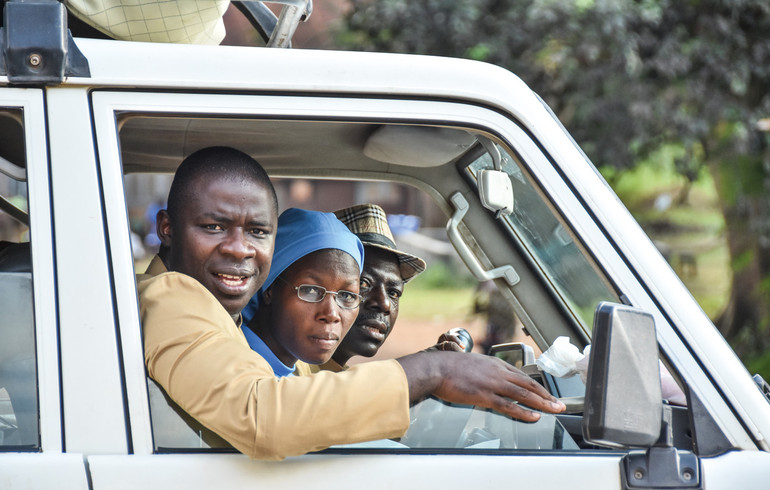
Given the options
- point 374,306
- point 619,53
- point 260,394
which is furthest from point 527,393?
point 619,53

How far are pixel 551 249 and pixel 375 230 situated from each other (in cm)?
62

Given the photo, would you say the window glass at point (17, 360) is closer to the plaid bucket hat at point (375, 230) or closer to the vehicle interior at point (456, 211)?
the vehicle interior at point (456, 211)

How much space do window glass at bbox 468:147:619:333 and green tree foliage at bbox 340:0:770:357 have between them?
14.3 feet

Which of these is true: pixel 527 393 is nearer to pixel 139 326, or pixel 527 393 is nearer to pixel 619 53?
pixel 139 326

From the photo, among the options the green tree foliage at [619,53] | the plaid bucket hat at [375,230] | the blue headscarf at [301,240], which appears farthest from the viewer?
the green tree foliage at [619,53]

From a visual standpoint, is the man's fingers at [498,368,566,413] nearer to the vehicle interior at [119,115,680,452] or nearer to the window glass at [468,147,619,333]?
the vehicle interior at [119,115,680,452]

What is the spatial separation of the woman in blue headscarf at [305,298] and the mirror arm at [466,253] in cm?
66

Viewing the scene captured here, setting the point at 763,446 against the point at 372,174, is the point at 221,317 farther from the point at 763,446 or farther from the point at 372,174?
the point at 372,174

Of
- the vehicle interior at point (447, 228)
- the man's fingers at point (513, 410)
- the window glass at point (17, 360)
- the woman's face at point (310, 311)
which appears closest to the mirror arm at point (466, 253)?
the vehicle interior at point (447, 228)

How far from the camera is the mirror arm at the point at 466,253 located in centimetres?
288

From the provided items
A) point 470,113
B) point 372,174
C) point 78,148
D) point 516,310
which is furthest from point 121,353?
point 516,310

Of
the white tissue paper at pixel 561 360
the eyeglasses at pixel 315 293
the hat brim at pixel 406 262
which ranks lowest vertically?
the white tissue paper at pixel 561 360

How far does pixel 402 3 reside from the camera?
7012 millimetres

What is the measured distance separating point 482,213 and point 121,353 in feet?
5.16
